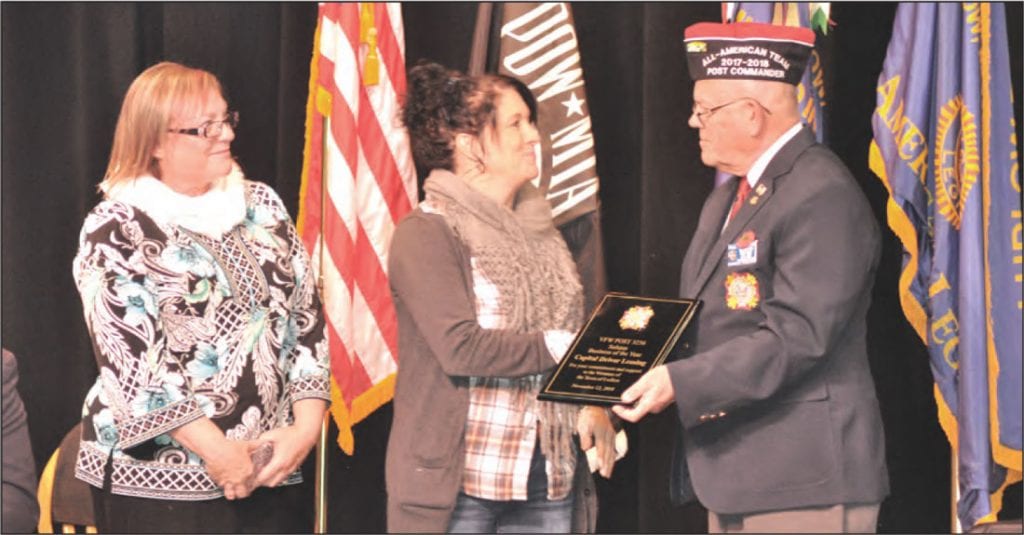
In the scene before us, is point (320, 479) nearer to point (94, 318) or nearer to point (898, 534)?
point (94, 318)

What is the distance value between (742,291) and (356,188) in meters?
1.48

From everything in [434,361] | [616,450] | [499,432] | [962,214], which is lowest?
[616,450]

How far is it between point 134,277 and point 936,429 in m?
2.36

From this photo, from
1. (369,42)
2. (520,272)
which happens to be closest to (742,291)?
(520,272)

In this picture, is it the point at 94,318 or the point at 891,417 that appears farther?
the point at 891,417

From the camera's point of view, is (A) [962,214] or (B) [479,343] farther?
(A) [962,214]

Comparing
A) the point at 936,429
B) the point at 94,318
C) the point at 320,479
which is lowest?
the point at 320,479

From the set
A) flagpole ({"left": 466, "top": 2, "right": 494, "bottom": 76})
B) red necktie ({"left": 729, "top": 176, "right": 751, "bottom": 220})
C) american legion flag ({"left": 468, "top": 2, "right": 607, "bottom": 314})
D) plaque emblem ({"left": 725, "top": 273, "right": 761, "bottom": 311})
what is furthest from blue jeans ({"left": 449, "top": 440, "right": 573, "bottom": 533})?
flagpole ({"left": 466, "top": 2, "right": 494, "bottom": 76})

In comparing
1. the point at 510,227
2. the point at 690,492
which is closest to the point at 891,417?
the point at 690,492

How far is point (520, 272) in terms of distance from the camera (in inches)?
149

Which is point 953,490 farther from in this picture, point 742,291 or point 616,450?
point 742,291

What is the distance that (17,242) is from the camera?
469 cm

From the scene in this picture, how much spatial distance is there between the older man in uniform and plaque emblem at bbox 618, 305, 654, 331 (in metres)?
0.12

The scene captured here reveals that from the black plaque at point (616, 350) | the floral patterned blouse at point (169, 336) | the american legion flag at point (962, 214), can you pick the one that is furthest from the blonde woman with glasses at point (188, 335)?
the american legion flag at point (962, 214)
